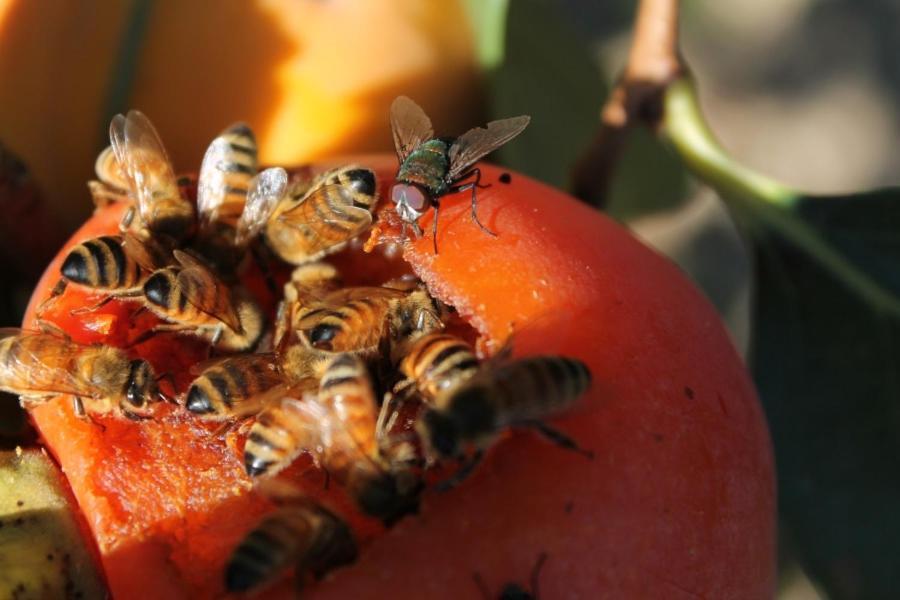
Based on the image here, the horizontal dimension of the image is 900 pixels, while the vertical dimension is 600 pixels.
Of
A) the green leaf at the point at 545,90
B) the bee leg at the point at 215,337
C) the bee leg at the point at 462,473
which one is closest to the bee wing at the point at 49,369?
the bee leg at the point at 215,337

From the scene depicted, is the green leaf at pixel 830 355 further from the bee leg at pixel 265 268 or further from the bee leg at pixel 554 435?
the bee leg at pixel 554 435

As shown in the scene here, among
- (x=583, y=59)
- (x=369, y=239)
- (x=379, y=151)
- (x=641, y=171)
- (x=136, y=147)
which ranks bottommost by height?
(x=641, y=171)

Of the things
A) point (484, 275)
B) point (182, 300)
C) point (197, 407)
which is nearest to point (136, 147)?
point (182, 300)

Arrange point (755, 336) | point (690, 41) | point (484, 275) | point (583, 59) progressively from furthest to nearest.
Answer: point (690, 41), point (583, 59), point (755, 336), point (484, 275)

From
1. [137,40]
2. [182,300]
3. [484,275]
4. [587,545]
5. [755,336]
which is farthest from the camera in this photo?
[755,336]

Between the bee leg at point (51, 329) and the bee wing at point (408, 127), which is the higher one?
the bee leg at point (51, 329)

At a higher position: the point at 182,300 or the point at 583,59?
the point at 182,300

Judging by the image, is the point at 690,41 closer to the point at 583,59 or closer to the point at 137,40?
the point at 583,59
